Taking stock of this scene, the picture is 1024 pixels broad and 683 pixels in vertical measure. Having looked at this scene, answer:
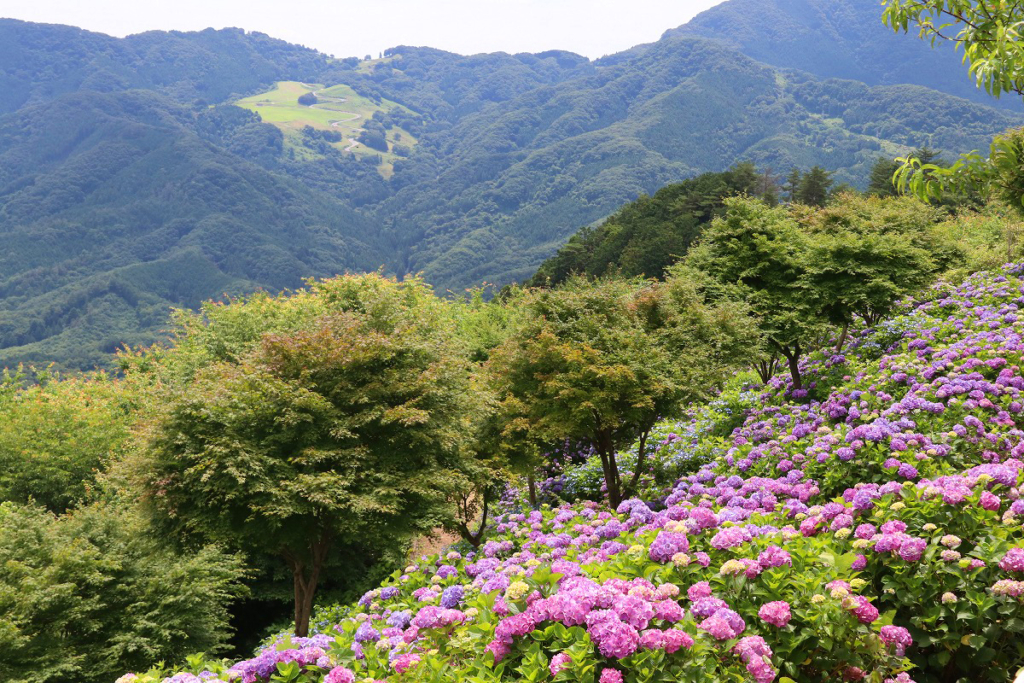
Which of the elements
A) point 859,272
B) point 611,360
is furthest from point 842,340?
point 611,360

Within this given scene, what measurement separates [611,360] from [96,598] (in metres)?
7.99

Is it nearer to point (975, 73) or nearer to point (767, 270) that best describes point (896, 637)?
point (975, 73)

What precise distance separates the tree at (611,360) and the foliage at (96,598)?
18.0 ft

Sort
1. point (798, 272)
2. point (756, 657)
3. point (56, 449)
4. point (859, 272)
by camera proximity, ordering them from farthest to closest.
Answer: point (56, 449)
point (798, 272)
point (859, 272)
point (756, 657)

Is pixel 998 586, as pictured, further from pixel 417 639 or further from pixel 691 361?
pixel 691 361

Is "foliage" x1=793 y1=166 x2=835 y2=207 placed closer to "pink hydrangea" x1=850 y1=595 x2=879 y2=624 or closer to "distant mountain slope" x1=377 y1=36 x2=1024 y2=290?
"pink hydrangea" x1=850 y1=595 x2=879 y2=624

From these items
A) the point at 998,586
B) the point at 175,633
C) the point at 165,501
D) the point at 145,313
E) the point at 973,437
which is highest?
the point at 998,586

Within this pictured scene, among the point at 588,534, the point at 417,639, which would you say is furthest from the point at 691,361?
the point at 417,639

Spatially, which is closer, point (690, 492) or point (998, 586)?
point (998, 586)

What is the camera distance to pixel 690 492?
677cm

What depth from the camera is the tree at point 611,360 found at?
9.41 meters

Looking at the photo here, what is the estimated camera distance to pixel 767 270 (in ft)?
39.7

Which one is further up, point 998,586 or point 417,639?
point 998,586

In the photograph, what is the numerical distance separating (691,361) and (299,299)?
1637 centimetres
